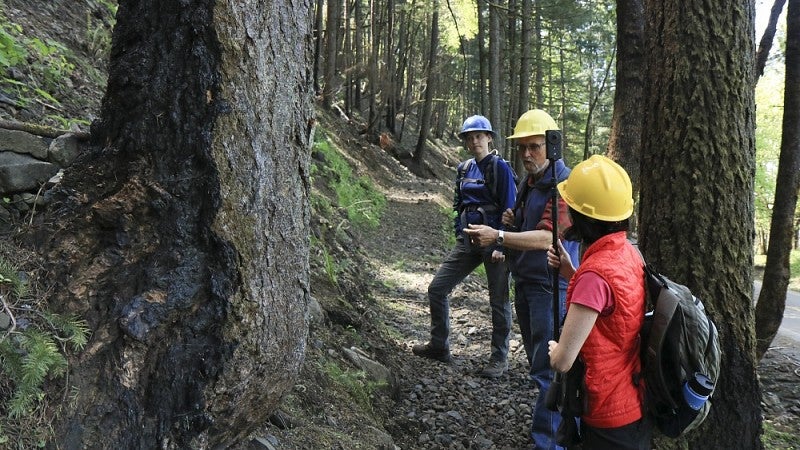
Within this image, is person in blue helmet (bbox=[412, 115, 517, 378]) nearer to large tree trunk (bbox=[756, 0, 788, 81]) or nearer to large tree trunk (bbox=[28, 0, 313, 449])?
large tree trunk (bbox=[28, 0, 313, 449])

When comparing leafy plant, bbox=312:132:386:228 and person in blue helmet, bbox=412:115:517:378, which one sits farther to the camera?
leafy plant, bbox=312:132:386:228

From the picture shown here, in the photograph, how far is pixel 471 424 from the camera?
5.07m

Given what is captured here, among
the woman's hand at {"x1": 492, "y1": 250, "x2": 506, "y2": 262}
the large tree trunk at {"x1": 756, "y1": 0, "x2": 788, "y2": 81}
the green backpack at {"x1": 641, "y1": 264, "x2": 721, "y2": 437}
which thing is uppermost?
the large tree trunk at {"x1": 756, "y1": 0, "x2": 788, "y2": 81}

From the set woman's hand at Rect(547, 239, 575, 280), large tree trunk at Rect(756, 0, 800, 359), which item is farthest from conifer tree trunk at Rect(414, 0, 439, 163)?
woman's hand at Rect(547, 239, 575, 280)

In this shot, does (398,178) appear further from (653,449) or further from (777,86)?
(777,86)

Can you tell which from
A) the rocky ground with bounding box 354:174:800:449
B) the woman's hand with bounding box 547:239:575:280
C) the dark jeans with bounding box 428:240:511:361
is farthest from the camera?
the dark jeans with bounding box 428:240:511:361

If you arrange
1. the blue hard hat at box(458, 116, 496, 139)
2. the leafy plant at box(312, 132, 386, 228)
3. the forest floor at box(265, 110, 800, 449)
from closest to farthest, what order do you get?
1. the forest floor at box(265, 110, 800, 449)
2. the blue hard hat at box(458, 116, 496, 139)
3. the leafy plant at box(312, 132, 386, 228)

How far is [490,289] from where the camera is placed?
19.4ft

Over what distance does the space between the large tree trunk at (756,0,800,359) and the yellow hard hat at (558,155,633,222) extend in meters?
4.61

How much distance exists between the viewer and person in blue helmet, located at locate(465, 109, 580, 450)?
162 inches

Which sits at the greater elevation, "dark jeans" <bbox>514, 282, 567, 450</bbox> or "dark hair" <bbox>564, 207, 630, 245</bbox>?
"dark hair" <bbox>564, 207, 630, 245</bbox>

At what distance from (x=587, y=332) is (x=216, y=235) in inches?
68.7

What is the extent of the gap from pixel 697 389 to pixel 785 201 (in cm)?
488

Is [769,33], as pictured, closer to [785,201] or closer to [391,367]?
[785,201]
